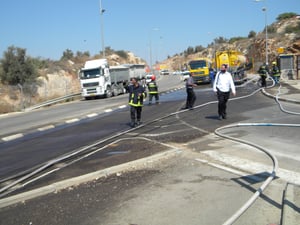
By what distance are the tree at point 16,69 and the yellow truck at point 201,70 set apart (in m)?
17.5

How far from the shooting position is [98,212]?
15.8 ft

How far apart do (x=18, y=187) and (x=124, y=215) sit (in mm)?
2637

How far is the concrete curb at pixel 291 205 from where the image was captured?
3.99 m

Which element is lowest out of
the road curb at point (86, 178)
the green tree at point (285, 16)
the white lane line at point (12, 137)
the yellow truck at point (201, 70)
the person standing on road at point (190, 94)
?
the white lane line at point (12, 137)

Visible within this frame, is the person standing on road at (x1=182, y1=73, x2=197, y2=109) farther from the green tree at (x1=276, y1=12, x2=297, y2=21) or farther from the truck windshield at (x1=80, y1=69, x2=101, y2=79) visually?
the green tree at (x1=276, y1=12, x2=297, y2=21)

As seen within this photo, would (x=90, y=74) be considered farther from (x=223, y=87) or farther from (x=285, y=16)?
(x=285, y=16)

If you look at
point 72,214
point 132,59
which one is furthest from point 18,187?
point 132,59

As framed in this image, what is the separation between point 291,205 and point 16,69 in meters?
40.1

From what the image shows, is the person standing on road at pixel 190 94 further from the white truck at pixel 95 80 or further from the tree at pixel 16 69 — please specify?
the tree at pixel 16 69

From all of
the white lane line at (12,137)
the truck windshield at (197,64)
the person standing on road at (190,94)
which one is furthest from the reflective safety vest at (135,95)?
the truck windshield at (197,64)

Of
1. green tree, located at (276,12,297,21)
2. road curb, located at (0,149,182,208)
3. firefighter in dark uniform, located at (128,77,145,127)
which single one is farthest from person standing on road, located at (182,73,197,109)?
green tree, located at (276,12,297,21)

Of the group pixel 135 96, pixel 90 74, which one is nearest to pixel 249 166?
pixel 135 96

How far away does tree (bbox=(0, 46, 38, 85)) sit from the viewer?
4044 cm

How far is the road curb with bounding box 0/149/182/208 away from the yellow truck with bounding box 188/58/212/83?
102ft
